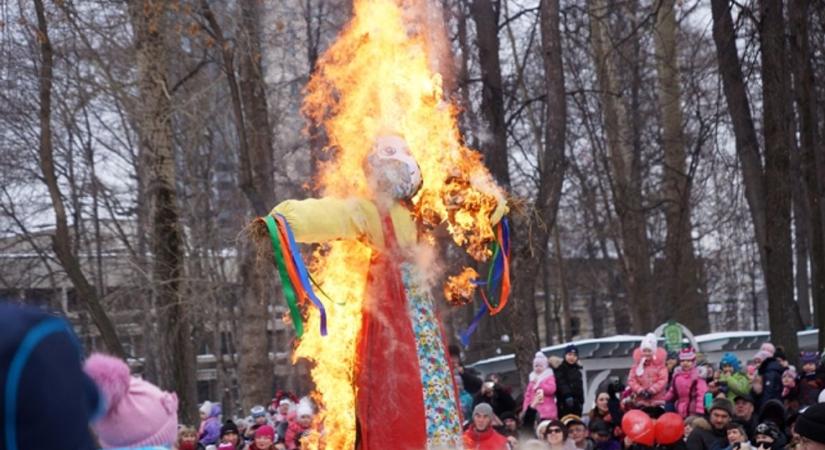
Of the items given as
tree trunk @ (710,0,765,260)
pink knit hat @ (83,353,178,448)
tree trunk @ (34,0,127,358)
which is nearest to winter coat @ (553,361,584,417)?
tree trunk @ (710,0,765,260)

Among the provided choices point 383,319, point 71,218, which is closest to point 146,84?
point 383,319

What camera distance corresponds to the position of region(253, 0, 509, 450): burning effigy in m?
7.77

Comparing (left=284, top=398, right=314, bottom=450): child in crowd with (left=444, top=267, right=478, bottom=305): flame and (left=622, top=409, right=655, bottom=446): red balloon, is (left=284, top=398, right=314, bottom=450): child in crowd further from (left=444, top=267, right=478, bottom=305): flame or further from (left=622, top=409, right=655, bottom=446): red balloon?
(left=444, top=267, right=478, bottom=305): flame

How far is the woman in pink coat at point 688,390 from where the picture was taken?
11.7m

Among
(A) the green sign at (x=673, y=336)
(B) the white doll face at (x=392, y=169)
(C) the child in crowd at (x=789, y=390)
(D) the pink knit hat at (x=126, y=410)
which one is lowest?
(C) the child in crowd at (x=789, y=390)

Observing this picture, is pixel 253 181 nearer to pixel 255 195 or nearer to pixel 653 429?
pixel 255 195

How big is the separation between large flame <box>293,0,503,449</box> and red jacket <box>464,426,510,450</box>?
6.09ft

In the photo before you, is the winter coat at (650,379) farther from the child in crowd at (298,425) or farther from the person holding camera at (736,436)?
the child in crowd at (298,425)

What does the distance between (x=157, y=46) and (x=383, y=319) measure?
8606mm

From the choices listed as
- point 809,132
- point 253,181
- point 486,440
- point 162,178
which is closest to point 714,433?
point 486,440

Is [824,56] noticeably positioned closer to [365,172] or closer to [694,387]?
[694,387]

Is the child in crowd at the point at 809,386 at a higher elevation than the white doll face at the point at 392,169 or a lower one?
lower

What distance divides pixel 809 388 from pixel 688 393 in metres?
1.09

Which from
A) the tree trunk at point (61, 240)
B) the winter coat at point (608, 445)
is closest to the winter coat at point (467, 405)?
the winter coat at point (608, 445)
